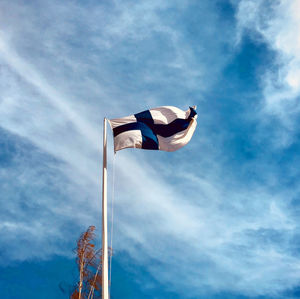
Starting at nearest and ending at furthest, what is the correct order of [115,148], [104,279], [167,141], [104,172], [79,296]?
1. [104,279]
2. [104,172]
3. [115,148]
4. [167,141]
5. [79,296]

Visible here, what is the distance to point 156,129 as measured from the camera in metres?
14.8

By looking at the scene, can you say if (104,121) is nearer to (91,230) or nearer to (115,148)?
(115,148)

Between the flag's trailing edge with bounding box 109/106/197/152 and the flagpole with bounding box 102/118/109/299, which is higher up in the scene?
the flag's trailing edge with bounding box 109/106/197/152

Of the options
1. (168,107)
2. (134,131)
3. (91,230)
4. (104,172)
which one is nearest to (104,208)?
(104,172)

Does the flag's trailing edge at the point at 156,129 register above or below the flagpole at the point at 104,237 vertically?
above

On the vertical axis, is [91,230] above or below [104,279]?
above

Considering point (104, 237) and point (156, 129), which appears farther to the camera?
point (156, 129)

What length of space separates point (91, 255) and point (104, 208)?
8.41 m

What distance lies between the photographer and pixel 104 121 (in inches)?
541

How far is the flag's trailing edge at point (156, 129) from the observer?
13.5 meters

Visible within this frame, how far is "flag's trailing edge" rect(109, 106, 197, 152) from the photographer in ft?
44.2

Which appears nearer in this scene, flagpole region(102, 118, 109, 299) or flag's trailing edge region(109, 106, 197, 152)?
flagpole region(102, 118, 109, 299)

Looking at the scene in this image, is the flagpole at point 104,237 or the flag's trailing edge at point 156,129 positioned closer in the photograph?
the flagpole at point 104,237

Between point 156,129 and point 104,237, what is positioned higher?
point 156,129
